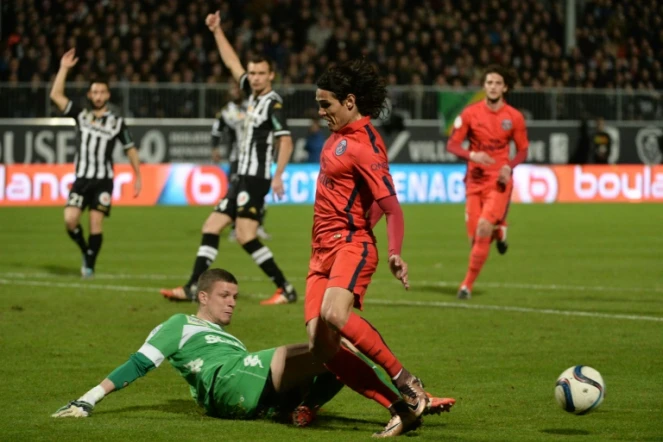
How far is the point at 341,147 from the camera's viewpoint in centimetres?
632

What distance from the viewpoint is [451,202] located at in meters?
28.1

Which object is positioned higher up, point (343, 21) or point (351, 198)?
point (343, 21)

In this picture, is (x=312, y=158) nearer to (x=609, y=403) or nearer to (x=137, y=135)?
(x=137, y=135)

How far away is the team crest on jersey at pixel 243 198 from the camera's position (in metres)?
11.5

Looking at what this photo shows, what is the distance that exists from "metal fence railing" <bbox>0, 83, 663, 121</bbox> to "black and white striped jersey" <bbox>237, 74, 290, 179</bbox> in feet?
51.3

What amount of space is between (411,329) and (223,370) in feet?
13.1

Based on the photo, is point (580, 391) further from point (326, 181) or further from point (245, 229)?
point (245, 229)

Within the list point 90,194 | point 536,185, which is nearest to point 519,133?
point 90,194

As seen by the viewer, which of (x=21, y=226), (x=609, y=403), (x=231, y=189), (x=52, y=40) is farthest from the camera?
(x=52, y=40)

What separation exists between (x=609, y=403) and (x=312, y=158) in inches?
779

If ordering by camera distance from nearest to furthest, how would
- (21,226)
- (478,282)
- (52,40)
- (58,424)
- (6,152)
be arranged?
(58,424), (478,282), (21,226), (6,152), (52,40)

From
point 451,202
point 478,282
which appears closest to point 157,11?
point 451,202

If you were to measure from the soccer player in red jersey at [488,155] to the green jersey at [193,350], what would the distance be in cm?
597

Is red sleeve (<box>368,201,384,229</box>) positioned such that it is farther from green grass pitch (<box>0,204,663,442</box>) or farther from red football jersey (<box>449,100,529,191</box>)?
red football jersey (<box>449,100,529,191</box>)
